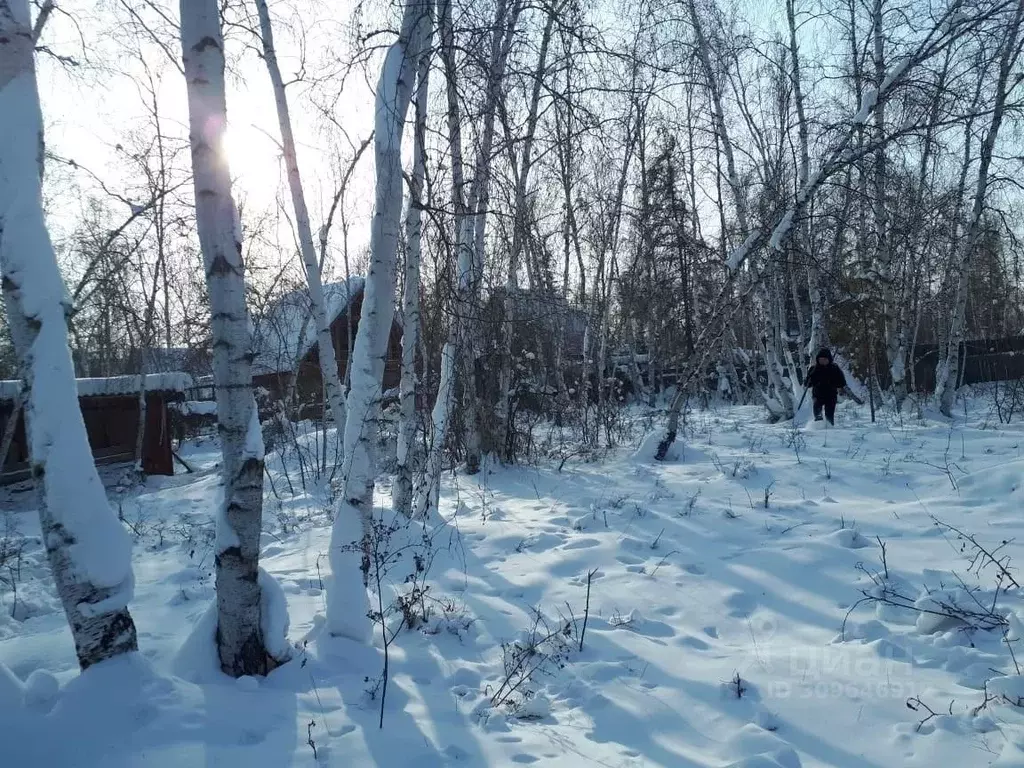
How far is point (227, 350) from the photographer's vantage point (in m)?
3.11

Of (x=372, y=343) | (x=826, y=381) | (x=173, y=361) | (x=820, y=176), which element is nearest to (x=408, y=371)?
(x=372, y=343)

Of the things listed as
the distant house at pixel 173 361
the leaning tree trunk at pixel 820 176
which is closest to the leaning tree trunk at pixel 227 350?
the leaning tree trunk at pixel 820 176

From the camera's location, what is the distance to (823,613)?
3871 mm

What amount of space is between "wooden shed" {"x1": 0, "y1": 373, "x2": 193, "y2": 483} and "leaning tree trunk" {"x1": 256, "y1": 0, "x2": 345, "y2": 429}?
762 centimetres

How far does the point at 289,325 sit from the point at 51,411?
610 inches

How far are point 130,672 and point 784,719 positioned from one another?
279cm

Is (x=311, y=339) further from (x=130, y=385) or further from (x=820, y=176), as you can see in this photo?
(x=820, y=176)

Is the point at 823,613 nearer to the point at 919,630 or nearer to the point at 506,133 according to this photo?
the point at 919,630

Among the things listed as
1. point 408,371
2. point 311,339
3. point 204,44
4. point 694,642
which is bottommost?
point 694,642

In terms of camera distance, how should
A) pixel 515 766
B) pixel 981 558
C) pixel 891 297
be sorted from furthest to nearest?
pixel 891 297 → pixel 981 558 → pixel 515 766

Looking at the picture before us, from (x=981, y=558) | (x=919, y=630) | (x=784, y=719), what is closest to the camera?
(x=784, y=719)

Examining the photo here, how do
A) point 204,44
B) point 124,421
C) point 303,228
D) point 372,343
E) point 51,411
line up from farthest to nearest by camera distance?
point 124,421, point 303,228, point 372,343, point 204,44, point 51,411

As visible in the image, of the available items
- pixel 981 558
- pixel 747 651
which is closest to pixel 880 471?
pixel 981 558

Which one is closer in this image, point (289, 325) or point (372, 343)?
point (372, 343)
